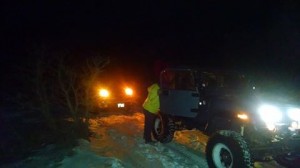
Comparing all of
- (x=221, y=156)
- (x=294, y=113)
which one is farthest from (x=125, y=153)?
(x=294, y=113)

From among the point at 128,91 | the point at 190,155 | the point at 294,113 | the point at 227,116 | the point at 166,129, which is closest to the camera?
the point at 294,113

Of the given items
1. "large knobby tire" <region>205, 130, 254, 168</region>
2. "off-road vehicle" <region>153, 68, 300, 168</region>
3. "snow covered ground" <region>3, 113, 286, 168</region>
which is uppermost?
"off-road vehicle" <region>153, 68, 300, 168</region>

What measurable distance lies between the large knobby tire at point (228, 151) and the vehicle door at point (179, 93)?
4.71ft

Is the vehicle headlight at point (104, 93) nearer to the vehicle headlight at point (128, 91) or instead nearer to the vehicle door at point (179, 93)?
the vehicle headlight at point (128, 91)

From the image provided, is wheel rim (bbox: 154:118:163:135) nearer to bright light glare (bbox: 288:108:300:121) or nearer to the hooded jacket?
the hooded jacket

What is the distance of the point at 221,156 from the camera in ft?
23.6

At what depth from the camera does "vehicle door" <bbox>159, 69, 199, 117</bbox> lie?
8.64 m

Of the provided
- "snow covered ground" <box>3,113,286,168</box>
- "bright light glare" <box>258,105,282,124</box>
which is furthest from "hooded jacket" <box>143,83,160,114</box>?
"bright light glare" <box>258,105,282,124</box>

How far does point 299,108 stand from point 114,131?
637 cm

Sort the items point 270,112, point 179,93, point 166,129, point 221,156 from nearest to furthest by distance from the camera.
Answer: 1. point 270,112
2. point 221,156
3. point 179,93
4. point 166,129

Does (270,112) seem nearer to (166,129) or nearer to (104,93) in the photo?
(166,129)

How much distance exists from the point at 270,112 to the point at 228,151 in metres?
1.06

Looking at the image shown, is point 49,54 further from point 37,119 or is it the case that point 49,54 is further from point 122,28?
point 122,28

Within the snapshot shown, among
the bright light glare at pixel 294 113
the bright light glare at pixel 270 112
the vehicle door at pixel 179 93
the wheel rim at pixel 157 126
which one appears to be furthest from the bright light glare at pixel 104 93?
the bright light glare at pixel 294 113
